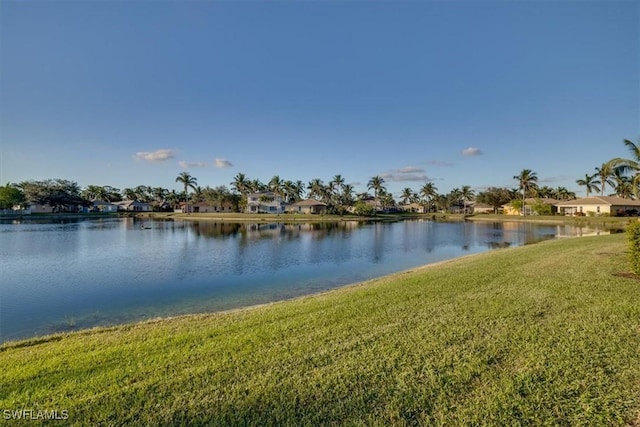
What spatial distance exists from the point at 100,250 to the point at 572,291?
2848cm

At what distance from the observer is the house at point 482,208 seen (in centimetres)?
9575

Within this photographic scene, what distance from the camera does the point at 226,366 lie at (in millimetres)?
4516

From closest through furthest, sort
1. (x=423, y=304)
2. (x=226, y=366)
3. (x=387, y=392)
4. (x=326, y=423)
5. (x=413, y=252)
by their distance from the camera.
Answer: (x=326, y=423)
(x=387, y=392)
(x=226, y=366)
(x=423, y=304)
(x=413, y=252)

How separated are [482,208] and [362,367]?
345 ft

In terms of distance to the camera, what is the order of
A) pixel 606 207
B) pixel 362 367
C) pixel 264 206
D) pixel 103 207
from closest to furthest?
pixel 362 367, pixel 606 207, pixel 264 206, pixel 103 207

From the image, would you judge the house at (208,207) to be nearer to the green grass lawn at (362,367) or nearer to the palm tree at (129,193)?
the palm tree at (129,193)

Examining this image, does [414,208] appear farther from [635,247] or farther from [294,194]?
[635,247]

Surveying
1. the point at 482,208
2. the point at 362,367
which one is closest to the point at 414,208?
the point at 482,208

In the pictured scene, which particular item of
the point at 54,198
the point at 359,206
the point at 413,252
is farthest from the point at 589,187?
the point at 54,198

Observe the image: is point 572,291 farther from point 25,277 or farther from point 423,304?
point 25,277

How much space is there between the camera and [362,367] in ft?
14.2

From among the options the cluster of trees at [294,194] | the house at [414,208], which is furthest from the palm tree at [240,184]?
the house at [414,208]

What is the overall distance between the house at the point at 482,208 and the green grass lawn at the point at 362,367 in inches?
3840

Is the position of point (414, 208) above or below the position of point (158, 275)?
above
